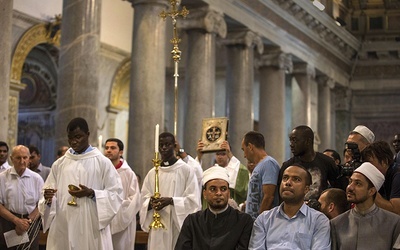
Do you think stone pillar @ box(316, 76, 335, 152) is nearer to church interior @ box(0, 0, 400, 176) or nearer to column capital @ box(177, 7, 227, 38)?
church interior @ box(0, 0, 400, 176)

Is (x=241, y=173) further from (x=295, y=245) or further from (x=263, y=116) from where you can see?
(x=263, y=116)

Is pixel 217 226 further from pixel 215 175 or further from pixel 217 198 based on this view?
pixel 215 175

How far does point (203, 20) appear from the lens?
18953mm

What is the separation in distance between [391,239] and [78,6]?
9.19 meters

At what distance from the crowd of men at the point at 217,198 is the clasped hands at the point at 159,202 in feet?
0.05

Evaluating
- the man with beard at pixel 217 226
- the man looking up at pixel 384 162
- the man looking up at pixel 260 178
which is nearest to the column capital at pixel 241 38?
the man looking up at pixel 260 178

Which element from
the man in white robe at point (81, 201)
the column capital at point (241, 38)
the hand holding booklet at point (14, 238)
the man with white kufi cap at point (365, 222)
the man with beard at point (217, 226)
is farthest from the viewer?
the column capital at point (241, 38)

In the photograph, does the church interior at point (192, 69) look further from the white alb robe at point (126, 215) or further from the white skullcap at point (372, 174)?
the white skullcap at point (372, 174)

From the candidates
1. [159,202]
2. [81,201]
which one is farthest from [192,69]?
[81,201]

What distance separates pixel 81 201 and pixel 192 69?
434 inches

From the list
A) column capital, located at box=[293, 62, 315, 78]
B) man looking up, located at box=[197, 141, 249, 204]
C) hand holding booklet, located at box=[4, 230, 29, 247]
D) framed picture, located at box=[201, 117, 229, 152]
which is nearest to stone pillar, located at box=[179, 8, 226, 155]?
man looking up, located at box=[197, 141, 249, 204]

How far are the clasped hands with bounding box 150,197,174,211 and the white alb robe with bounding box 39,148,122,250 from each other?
84 centimetres

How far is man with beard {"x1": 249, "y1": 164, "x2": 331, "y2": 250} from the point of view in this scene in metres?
6.52

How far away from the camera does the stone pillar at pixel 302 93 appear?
90.8ft
